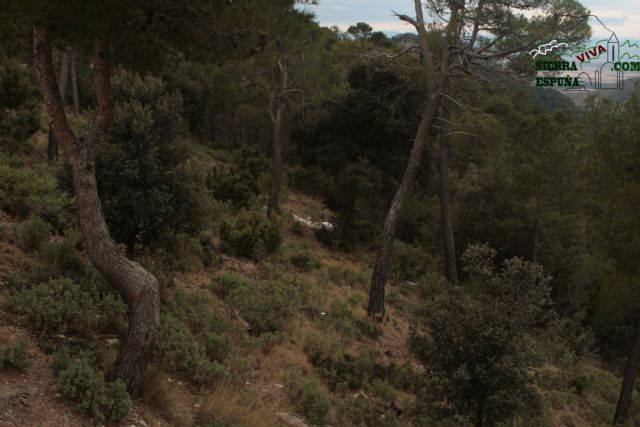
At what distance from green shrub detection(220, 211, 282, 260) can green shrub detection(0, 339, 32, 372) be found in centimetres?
917

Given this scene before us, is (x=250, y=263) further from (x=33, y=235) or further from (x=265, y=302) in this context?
(x=33, y=235)

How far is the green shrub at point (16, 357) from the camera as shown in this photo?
5711mm

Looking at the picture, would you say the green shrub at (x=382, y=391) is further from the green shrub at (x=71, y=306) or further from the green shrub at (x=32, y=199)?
the green shrub at (x=32, y=199)

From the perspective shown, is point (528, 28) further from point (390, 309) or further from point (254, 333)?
point (254, 333)

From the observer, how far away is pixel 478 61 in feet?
44.2

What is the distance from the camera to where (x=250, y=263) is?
14844 mm

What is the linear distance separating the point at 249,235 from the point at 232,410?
8433mm

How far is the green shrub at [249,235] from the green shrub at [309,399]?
6.67 m

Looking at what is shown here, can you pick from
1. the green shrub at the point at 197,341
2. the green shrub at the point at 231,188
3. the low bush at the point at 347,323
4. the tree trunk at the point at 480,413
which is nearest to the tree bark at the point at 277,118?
the green shrub at the point at 231,188

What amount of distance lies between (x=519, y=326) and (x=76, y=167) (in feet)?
20.8

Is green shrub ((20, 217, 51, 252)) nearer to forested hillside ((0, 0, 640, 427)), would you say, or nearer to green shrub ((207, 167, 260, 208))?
forested hillside ((0, 0, 640, 427))

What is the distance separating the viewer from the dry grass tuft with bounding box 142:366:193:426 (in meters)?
6.40

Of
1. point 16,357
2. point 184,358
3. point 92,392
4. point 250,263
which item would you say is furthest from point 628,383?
point 16,357

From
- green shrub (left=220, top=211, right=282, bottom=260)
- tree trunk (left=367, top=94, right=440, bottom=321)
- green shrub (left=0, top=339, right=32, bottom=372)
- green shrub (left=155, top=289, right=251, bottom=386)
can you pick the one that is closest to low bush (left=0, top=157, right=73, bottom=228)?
green shrub (left=155, top=289, right=251, bottom=386)
